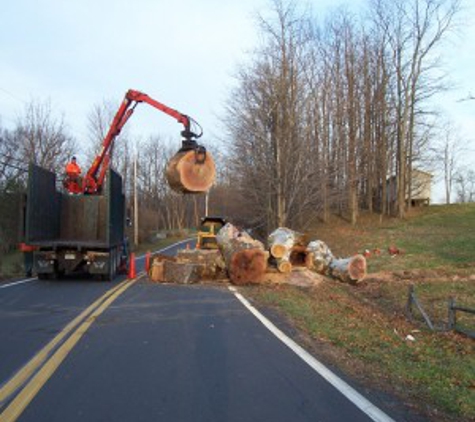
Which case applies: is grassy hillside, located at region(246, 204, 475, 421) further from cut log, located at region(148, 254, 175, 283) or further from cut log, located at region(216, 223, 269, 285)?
cut log, located at region(148, 254, 175, 283)

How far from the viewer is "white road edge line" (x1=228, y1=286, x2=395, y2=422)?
5.45 metres

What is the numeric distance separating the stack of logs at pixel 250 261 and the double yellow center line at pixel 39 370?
751 cm

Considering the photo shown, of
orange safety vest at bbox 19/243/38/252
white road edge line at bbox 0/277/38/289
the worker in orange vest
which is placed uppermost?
the worker in orange vest

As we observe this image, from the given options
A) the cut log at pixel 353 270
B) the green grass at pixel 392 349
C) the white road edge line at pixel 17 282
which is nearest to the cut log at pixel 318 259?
the cut log at pixel 353 270

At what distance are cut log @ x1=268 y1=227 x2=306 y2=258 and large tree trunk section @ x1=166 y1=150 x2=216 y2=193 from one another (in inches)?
158

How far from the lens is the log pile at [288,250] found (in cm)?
1888

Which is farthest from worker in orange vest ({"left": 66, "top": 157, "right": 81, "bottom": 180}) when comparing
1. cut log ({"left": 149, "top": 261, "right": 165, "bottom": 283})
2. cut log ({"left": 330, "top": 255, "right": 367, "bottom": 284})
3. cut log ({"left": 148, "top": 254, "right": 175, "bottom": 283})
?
cut log ({"left": 330, "top": 255, "right": 367, "bottom": 284})

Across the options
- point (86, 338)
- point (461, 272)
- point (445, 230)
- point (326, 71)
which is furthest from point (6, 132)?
point (86, 338)

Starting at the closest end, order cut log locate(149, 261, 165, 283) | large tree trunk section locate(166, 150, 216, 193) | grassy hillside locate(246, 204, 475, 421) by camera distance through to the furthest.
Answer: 1. grassy hillside locate(246, 204, 475, 421)
2. large tree trunk section locate(166, 150, 216, 193)
3. cut log locate(149, 261, 165, 283)

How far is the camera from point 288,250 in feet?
62.8

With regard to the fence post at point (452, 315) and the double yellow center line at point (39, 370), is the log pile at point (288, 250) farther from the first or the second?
the double yellow center line at point (39, 370)

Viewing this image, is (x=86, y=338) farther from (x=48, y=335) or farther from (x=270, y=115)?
(x=270, y=115)

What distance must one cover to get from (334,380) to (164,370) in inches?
79.6

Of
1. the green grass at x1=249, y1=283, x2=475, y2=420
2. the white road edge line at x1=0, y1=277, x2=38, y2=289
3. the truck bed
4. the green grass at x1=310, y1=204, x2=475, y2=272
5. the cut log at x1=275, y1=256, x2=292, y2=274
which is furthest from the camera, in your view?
the green grass at x1=310, y1=204, x2=475, y2=272
